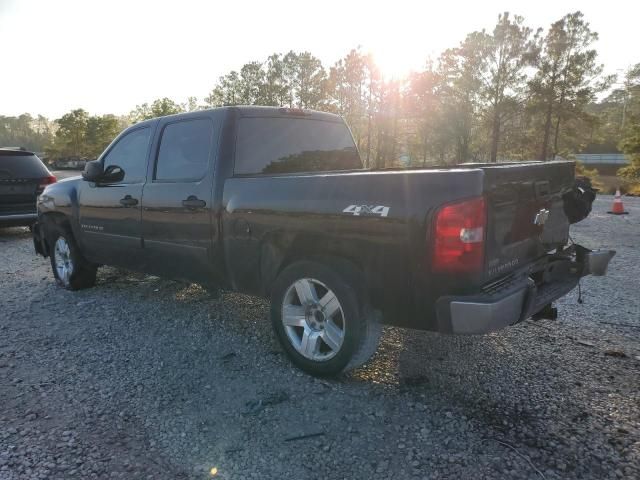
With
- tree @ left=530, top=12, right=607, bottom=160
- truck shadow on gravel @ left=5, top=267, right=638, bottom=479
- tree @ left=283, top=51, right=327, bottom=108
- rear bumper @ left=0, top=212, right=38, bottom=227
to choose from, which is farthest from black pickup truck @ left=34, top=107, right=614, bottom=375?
tree @ left=283, top=51, right=327, bottom=108

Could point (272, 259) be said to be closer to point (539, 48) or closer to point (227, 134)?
point (227, 134)

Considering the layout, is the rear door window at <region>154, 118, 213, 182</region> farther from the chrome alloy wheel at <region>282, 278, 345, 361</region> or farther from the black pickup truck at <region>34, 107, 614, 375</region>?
the chrome alloy wheel at <region>282, 278, 345, 361</region>

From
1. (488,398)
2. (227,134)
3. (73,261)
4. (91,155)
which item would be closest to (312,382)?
(488,398)

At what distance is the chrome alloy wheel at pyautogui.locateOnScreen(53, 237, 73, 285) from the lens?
566 centimetres

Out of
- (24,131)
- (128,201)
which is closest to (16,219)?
(128,201)

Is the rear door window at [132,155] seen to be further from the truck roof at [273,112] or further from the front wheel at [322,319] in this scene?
the front wheel at [322,319]

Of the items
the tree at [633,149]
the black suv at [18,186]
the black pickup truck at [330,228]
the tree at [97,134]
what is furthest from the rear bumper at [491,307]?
the tree at [97,134]

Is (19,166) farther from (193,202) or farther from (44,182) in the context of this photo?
(193,202)

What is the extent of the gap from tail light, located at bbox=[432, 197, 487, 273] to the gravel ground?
0.94m

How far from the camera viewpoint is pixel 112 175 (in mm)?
4824

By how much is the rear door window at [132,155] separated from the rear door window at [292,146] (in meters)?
1.29

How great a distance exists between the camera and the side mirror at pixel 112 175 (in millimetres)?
4801

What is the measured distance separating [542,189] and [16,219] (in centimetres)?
917

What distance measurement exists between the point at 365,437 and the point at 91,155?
249 ft
